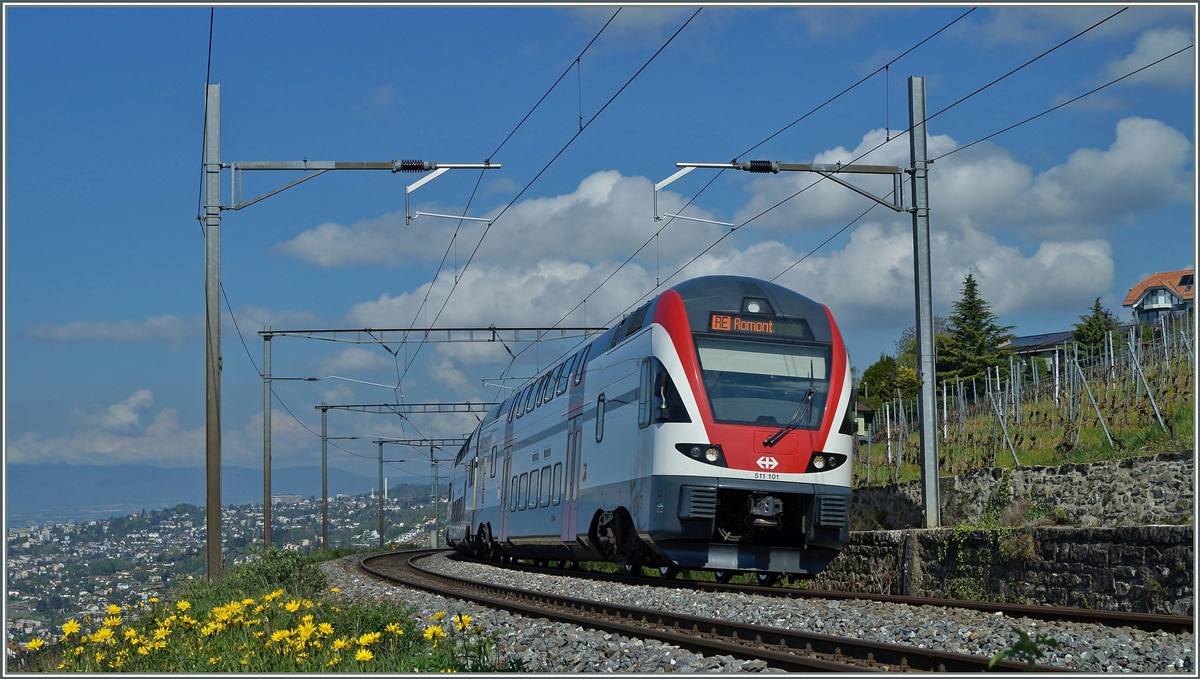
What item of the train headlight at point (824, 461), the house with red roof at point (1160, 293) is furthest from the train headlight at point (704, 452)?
the house with red roof at point (1160, 293)

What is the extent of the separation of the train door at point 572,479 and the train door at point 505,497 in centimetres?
593

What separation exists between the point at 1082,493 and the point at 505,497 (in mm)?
14196

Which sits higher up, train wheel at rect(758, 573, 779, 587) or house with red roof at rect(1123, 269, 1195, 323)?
house with red roof at rect(1123, 269, 1195, 323)

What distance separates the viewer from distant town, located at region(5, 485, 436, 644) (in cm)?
1401

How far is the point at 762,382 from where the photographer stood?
15.3 meters

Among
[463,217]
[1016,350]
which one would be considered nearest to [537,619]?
[463,217]

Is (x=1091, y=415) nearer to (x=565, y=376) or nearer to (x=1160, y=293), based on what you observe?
(x=565, y=376)

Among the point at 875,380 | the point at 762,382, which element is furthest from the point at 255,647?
the point at 875,380

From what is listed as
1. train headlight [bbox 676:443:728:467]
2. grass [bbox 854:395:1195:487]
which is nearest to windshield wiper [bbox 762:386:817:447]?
train headlight [bbox 676:443:728:467]

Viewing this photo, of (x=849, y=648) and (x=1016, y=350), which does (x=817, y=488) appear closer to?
(x=849, y=648)

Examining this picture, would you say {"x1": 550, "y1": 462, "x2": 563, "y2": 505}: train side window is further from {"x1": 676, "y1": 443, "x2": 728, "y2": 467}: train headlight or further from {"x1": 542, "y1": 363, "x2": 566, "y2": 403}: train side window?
{"x1": 676, "y1": 443, "x2": 728, "y2": 467}: train headlight

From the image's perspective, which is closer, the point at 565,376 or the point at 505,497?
the point at 565,376

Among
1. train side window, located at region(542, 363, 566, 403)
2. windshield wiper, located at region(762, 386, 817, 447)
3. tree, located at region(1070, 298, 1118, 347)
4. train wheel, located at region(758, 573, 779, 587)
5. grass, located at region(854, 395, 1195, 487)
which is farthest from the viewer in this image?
tree, located at region(1070, 298, 1118, 347)

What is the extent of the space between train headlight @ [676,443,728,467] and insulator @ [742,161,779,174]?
474 cm
